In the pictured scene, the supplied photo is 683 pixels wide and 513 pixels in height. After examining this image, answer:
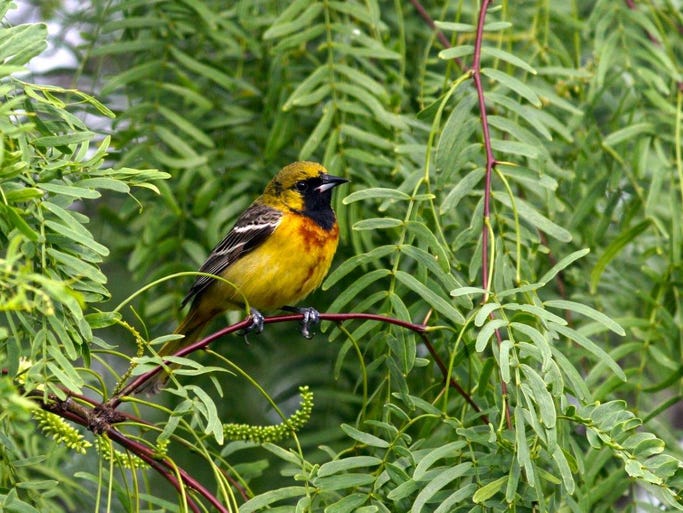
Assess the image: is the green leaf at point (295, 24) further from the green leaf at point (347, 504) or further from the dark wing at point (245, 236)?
the green leaf at point (347, 504)

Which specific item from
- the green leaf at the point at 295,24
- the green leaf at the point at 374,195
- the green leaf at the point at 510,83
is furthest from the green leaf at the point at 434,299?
the green leaf at the point at 295,24

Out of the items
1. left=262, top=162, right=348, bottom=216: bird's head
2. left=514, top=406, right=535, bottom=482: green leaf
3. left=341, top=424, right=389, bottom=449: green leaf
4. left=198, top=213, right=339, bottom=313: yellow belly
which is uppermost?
left=514, top=406, right=535, bottom=482: green leaf

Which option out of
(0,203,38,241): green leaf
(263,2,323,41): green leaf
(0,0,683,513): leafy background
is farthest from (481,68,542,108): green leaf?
(0,203,38,241): green leaf

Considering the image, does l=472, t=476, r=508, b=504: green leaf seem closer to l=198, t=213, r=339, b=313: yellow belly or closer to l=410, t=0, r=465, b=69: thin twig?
l=198, t=213, r=339, b=313: yellow belly

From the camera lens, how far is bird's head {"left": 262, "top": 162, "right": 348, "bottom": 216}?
4.28 m

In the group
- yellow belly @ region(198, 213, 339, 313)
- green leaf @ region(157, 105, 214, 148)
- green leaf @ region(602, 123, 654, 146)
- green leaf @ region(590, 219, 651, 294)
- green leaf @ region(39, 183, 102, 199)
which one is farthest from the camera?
yellow belly @ region(198, 213, 339, 313)

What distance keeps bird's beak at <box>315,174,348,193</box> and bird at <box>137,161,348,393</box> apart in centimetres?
1

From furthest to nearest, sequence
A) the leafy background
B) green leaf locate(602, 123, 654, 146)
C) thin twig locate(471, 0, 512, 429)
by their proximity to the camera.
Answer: green leaf locate(602, 123, 654, 146), thin twig locate(471, 0, 512, 429), the leafy background

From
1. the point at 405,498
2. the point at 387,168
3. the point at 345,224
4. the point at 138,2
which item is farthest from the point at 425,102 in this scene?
the point at 405,498

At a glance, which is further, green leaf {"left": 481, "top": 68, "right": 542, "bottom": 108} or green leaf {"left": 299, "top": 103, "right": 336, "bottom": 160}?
green leaf {"left": 299, "top": 103, "right": 336, "bottom": 160}

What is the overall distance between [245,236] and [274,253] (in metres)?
0.15

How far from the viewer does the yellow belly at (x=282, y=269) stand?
4.15m

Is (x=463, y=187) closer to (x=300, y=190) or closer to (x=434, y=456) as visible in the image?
(x=434, y=456)

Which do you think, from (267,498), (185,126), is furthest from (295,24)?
(267,498)
